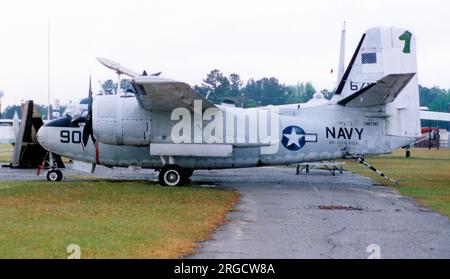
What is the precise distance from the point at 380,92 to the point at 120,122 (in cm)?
891

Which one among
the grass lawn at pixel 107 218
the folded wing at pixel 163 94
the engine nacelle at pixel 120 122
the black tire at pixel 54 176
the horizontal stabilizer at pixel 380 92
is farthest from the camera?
the black tire at pixel 54 176

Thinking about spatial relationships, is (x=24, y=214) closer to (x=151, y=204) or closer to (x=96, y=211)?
→ (x=96, y=211)

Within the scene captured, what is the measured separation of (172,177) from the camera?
77.0ft

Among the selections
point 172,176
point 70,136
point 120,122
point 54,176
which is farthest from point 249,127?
point 54,176

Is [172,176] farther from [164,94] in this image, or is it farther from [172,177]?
[164,94]

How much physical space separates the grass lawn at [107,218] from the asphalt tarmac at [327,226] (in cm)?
65

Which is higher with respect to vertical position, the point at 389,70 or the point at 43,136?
the point at 389,70

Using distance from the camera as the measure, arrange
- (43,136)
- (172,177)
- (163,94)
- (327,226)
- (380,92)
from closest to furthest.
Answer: (327,226)
(163,94)
(380,92)
(172,177)
(43,136)

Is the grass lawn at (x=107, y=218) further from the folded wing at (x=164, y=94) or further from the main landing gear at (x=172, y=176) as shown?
the folded wing at (x=164, y=94)

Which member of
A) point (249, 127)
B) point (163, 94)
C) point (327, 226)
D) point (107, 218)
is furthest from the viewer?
point (249, 127)

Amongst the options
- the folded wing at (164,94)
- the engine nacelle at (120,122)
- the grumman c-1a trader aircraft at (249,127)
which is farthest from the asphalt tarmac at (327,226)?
the engine nacelle at (120,122)

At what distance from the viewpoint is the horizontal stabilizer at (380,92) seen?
21900 millimetres
